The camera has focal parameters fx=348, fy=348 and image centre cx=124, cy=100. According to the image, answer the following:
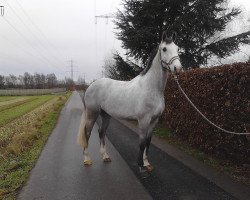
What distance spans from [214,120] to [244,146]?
1.28 meters

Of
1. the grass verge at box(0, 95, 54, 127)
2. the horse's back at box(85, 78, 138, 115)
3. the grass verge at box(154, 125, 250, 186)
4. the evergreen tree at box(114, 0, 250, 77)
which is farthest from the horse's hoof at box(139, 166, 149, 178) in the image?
the grass verge at box(0, 95, 54, 127)

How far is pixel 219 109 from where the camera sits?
7.93m

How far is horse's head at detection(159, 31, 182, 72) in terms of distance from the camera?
6152mm

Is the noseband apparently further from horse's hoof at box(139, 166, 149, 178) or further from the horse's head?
horse's hoof at box(139, 166, 149, 178)

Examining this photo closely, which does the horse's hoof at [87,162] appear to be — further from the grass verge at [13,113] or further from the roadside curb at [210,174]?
the grass verge at [13,113]

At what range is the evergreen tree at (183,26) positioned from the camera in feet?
57.7

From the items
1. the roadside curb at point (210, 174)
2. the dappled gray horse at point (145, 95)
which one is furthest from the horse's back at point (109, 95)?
the roadside curb at point (210, 174)

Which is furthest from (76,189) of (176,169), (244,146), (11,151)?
(11,151)

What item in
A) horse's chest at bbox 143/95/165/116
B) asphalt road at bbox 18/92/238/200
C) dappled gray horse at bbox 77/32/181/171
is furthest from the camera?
horse's chest at bbox 143/95/165/116

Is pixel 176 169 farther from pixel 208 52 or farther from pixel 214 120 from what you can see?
pixel 208 52

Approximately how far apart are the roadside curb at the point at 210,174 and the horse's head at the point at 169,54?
→ 7.03 ft

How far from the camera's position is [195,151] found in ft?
29.8

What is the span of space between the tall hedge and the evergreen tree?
7.44 m

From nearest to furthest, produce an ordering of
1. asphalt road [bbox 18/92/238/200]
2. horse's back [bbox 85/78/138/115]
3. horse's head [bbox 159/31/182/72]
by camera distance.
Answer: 1. asphalt road [bbox 18/92/238/200]
2. horse's head [bbox 159/31/182/72]
3. horse's back [bbox 85/78/138/115]
